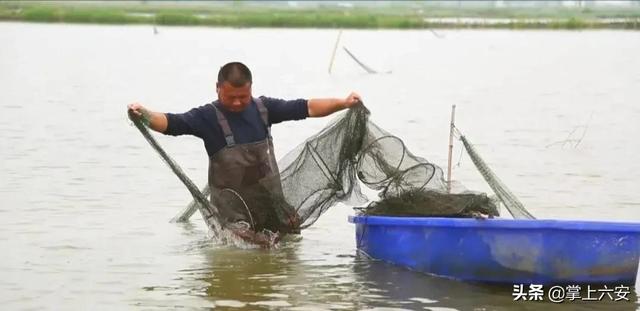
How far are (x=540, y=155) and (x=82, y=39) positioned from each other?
A: 3919cm

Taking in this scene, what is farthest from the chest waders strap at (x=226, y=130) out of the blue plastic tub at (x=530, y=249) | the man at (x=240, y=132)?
the blue plastic tub at (x=530, y=249)

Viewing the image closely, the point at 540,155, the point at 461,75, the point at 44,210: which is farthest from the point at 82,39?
the point at 44,210

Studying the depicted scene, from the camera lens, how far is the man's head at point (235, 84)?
8664mm

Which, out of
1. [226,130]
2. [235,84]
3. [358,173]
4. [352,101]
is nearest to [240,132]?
[226,130]

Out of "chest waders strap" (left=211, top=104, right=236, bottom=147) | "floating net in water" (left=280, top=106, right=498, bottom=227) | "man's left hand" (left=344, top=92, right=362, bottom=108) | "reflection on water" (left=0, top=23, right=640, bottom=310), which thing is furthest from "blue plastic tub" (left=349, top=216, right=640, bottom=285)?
"chest waders strap" (left=211, top=104, right=236, bottom=147)

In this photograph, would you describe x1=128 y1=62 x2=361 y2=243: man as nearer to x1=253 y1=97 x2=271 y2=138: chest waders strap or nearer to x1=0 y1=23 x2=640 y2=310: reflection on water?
x1=253 y1=97 x2=271 y2=138: chest waders strap

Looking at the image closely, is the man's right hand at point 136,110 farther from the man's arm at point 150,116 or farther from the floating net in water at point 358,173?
Result: the floating net in water at point 358,173

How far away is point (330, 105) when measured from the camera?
8.85m

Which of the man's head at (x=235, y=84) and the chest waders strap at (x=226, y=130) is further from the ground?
the man's head at (x=235, y=84)

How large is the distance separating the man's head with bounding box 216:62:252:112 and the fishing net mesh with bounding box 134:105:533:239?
0.62 m

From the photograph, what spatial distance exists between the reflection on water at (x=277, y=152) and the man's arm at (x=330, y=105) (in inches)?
41.5

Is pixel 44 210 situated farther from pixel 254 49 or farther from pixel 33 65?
pixel 254 49

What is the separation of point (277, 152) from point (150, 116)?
23.5 ft

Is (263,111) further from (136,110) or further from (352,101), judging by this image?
(136,110)
